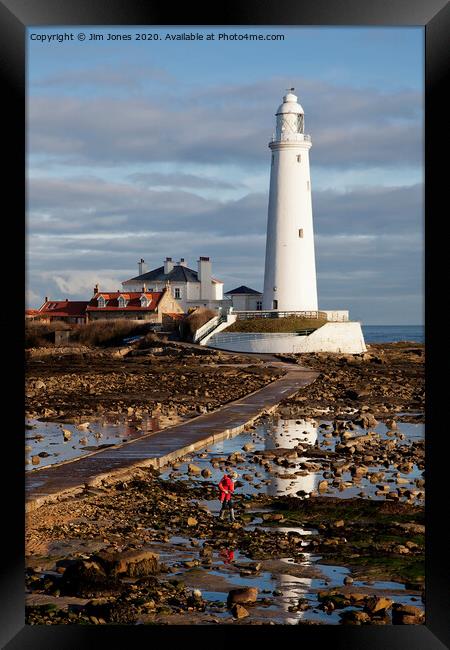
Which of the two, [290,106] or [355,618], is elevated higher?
[290,106]

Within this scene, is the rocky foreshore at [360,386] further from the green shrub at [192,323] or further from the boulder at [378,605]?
the boulder at [378,605]

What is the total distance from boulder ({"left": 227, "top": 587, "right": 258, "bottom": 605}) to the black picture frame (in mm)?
2051

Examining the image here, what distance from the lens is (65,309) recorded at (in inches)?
1984

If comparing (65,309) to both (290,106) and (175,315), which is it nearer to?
(175,315)

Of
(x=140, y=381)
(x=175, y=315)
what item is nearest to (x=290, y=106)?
(x=175, y=315)

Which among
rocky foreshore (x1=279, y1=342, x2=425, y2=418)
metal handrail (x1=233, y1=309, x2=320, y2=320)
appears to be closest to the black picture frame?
rocky foreshore (x1=279, y1=342, x2=425, y2=418)

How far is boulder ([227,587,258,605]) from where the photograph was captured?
621cm

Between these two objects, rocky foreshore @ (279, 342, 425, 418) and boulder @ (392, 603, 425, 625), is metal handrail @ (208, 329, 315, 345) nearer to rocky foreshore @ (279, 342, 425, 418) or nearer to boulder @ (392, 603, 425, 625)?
rocky foreshore @ (279, 342, 425, 418)

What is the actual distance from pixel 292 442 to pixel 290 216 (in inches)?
1037

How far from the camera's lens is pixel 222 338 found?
131ft
